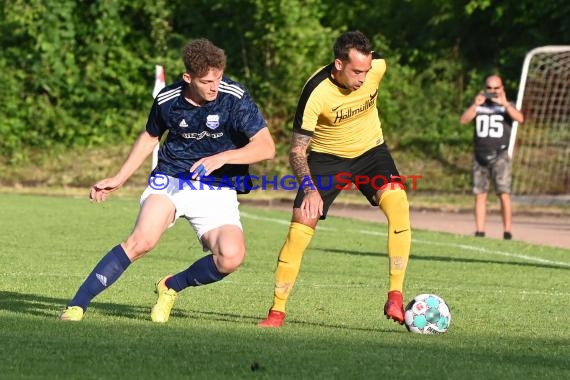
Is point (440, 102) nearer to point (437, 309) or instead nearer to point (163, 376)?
point (437, 309)

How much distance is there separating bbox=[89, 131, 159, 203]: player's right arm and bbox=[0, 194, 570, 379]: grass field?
77 centimetres

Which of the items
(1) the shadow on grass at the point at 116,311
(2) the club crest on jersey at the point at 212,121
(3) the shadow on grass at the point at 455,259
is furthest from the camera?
(3) the shadow on grass at the point at 455,259

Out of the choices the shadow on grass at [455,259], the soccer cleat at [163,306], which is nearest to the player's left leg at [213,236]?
the soccer cleat at [163,306]

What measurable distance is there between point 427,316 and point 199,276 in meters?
1.43

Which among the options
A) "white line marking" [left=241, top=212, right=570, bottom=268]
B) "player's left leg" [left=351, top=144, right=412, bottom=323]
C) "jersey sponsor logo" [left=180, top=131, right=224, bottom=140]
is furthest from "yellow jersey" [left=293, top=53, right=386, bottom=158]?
"white line marking" [left=241, top=212, right=570, bottom=268]

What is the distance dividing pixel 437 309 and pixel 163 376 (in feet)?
8.23

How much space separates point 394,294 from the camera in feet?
28.8

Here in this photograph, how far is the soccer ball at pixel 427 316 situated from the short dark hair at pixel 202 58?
186 cm

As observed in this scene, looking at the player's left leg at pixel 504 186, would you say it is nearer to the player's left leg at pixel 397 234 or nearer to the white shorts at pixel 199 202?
the player's left leg at pixel 397 234

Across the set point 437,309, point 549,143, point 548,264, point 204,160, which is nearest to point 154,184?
point 204,160

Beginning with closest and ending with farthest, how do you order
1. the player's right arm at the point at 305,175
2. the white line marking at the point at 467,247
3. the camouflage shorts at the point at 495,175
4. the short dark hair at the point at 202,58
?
the short dark hair at the point at 202,58 < the player's right arm at the point at 305,175 < the white line marking at the point at 467,247 < the camouflage shorts at the point at 495,175

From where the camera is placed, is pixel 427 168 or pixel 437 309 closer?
pixel 437 309

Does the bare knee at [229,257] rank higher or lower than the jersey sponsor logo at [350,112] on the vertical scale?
lower

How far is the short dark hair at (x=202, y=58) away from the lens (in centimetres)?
826
